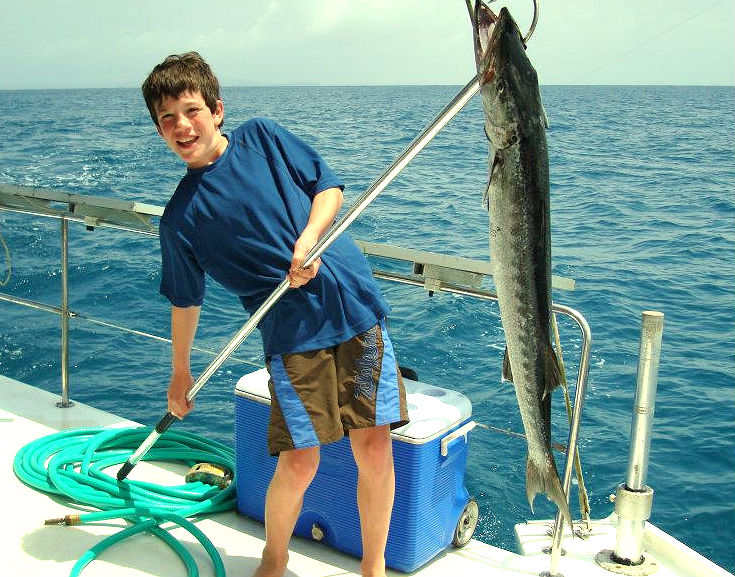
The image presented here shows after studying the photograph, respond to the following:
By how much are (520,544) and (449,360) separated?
666cm

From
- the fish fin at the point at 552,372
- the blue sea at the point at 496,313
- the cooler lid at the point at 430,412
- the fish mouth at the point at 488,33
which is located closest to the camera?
the fish mouth at the point at 488,33

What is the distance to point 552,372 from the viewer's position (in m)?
1.85

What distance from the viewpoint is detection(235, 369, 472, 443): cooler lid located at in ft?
9.23

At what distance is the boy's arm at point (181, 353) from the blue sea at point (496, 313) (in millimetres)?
3586

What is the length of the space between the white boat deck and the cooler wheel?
36 mm

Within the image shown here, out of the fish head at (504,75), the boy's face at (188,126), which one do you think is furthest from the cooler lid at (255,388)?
the fish head at (504,75)

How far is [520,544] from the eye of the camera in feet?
10.1

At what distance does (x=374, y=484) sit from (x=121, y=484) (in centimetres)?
121

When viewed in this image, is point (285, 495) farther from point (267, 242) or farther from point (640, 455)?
point (640, 455)

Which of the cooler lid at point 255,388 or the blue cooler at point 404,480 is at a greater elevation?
the cooler lid at point 255,388

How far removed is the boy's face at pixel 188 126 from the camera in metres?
2.45

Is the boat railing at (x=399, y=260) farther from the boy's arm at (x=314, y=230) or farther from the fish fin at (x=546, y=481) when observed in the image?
the fish fin at (x=546, y=481)

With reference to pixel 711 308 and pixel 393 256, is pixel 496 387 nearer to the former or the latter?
pixel 711 308

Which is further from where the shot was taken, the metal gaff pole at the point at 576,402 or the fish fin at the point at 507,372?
the metal gaff pole at the point at 576,402
